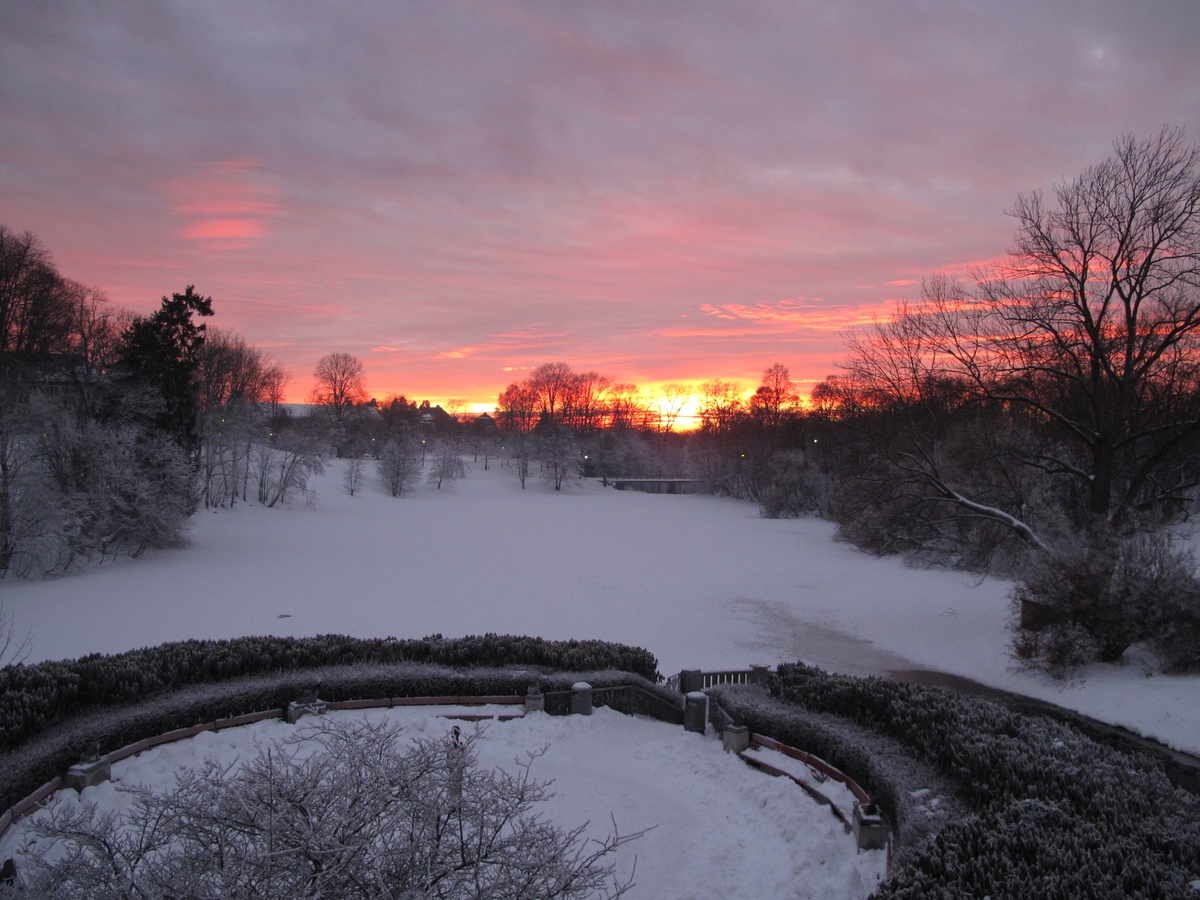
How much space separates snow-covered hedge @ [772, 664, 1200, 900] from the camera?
4.72m

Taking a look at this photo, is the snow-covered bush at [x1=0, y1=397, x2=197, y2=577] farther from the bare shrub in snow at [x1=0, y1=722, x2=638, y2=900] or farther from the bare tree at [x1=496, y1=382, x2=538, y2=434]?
the bare tree at [x1=496, y1=382, x2=538, y2=434]

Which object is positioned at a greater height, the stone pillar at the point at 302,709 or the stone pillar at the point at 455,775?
the stone pillar at the point at 455,775

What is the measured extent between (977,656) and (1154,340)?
8.32 meters

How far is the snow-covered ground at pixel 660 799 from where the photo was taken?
6367 mm

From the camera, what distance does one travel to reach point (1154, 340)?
15195 mm

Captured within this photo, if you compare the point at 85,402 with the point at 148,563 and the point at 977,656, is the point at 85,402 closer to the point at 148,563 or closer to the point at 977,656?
the point at 148,563

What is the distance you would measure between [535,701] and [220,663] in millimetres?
4888

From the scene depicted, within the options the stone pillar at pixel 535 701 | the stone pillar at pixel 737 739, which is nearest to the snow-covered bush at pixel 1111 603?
the stone pillar at pixel 737 739

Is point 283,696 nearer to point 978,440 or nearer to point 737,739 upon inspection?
point 737,739

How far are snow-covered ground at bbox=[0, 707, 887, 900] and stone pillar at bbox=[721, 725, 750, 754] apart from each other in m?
0.17

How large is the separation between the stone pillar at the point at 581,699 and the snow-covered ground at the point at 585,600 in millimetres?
4341

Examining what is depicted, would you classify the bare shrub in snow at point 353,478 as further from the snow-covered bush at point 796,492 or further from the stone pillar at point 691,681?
the stone pillar at point 691,681

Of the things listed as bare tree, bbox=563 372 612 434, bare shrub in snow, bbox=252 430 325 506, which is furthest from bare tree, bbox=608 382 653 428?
bare shrub in snow, bbox=252 430 325 506

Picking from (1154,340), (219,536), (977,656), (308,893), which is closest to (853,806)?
(308,893)
